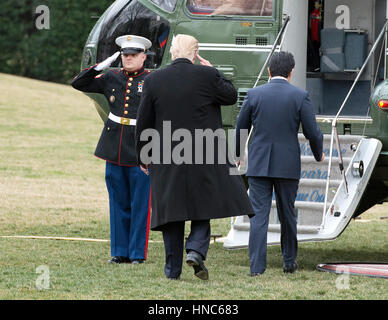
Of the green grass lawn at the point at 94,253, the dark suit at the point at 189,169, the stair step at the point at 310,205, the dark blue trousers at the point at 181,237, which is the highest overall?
the dark suit at the point at 189,169

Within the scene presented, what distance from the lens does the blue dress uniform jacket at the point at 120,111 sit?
7617mm

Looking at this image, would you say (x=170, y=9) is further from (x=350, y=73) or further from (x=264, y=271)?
(x=264, y=271)

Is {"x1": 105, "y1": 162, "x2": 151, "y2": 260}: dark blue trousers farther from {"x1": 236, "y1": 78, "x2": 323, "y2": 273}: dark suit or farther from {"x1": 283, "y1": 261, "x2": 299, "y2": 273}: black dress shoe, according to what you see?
{"x1": 283, "y1": 261, "x2": 299, "y2": 273}: black dress shoe

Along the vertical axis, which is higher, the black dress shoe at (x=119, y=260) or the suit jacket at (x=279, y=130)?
the suit jacket at (x=279, y=130)

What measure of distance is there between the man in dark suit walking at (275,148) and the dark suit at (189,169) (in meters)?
0.42

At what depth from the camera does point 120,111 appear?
7.70m

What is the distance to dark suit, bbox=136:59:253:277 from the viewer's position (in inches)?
253

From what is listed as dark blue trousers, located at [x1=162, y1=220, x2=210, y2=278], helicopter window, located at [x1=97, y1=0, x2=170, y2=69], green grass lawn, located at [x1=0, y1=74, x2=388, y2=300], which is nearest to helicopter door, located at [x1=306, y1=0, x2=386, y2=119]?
green grass lawn, located at [x1=0, y1=74, x2=388, y2=300]

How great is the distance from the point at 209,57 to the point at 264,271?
2.57m

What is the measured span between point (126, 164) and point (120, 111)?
0.45 metres

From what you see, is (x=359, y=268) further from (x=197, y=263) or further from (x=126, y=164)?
(x=126, y=164)

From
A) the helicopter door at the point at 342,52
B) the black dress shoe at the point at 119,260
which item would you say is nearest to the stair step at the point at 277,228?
the black dress shoe at the point at 119,260

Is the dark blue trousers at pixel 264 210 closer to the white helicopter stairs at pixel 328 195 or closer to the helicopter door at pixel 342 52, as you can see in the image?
the white helicopter stairs at pixel 328 195

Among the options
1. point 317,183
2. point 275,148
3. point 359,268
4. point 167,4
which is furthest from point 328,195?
point 167,4
